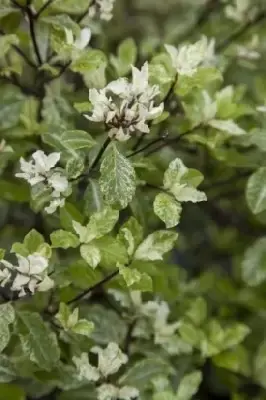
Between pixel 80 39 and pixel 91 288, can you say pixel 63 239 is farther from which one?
pixel 80 39

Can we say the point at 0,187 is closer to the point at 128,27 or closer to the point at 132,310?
the point at 132,310

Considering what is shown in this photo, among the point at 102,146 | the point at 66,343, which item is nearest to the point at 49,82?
the point at 102,146

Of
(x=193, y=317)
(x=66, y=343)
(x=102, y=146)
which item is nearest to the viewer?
(x=102, y=146)

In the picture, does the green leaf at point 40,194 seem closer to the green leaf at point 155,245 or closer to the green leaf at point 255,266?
→ the green leaf at point 155,245

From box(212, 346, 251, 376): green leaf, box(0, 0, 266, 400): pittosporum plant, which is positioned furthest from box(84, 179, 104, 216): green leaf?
box(212, 346, 251, 376): green leaf

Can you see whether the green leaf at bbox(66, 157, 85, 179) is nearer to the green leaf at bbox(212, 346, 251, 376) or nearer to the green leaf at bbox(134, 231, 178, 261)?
the green leaf at bbox(134, 231, 178, 261)

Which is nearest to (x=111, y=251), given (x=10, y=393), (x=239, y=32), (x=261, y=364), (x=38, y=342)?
(x=38, y=342)
